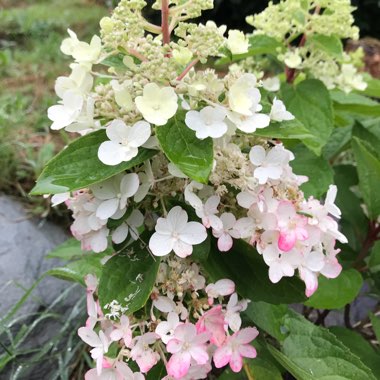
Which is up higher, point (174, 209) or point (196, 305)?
point (174, 209)

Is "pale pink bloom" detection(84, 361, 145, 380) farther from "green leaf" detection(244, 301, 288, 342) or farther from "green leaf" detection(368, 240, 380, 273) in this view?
"green leaf" detection(368, 240, 380, 273)

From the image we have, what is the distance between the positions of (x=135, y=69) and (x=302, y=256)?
0.37 m

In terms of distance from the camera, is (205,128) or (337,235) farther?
(337,235)

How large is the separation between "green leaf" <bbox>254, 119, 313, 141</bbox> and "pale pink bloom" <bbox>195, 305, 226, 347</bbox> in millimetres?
260

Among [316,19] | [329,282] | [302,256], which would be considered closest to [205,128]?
[302,256]

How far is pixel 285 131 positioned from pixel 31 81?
2.37 m

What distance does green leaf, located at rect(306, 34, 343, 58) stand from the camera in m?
1.21

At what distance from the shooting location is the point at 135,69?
0.76 meters

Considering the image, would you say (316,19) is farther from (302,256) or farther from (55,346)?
(55,346)

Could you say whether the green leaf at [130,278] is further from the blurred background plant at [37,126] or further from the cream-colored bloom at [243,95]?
the blurred background plant at [37,126]

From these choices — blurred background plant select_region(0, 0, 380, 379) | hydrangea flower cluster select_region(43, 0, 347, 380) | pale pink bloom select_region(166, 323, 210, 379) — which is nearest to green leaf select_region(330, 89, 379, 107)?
blurred background plant select_region(0, 0, 380, 379)

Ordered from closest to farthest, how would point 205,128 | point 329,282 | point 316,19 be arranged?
point 205,128 → point 329,282 → point 316,19

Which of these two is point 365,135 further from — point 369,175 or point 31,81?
point 31,81

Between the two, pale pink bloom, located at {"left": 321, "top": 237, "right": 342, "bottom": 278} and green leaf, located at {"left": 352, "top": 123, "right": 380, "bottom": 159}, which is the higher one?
pale pink bloom, located at {"left": 321, "top": 237, "right": 342, "bottom": 278}
